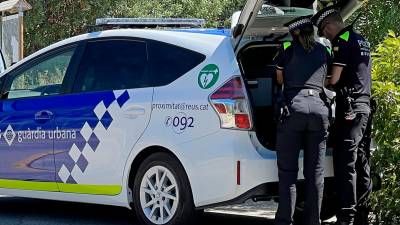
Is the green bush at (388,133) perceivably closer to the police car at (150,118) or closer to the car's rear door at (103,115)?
the police car at (150,118)

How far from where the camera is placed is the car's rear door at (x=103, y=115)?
6.61 meters

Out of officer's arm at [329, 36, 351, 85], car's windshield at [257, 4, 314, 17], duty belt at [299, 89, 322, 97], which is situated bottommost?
duty belt at [299, 89, 322, 97]

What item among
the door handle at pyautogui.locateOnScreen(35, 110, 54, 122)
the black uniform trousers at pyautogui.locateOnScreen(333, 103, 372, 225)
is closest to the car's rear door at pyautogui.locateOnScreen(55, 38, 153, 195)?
the door handle at pyautogui.locateOnScreen(35, 110, 54, 122)

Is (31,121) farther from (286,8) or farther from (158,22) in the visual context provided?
(286,8)

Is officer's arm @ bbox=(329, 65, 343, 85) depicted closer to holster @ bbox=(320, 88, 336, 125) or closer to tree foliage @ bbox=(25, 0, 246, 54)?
holster @ bbox=(320, 88, 336, 125)

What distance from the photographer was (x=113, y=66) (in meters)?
6.97

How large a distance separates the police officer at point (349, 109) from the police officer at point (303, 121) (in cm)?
21

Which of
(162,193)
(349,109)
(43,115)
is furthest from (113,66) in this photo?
(349,109)

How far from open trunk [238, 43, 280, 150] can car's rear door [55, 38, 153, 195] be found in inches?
34.1

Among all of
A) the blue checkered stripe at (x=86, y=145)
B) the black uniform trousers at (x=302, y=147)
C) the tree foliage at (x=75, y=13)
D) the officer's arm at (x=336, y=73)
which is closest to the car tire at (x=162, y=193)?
the blue checkered stripe at (x=86, y=145)

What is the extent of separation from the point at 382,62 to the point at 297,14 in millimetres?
832

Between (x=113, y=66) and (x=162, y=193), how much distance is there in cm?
134

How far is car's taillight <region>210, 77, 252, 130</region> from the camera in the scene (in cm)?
592

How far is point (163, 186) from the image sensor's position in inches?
252
